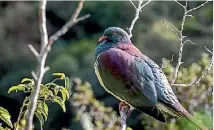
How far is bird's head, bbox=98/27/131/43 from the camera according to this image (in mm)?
2039

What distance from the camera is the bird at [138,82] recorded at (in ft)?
6.14

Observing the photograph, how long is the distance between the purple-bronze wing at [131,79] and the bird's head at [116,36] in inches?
2.7

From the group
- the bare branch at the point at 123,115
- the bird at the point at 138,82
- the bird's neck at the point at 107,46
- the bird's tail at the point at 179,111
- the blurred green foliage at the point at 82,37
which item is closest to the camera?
the bare branch at the point at 123,115

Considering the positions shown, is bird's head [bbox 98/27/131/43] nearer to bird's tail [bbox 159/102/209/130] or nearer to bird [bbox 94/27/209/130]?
bird [bbox 94/27/209/130]

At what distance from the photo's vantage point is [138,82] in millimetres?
1885

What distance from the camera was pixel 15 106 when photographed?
6973 millimetres

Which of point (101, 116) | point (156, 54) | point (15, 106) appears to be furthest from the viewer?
point (156, 54)

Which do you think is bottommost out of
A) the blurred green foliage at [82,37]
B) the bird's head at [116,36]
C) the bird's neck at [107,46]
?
the blurred green foliage at [82,37]

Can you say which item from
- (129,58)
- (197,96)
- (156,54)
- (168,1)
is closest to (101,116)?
(197,96)

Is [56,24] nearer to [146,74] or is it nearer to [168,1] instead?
[168,1]

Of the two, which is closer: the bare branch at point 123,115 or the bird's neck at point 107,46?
the bare branch at point 123,115

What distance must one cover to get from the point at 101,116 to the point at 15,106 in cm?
302

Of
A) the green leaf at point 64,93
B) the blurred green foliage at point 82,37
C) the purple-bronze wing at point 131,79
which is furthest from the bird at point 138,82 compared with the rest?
the blurred green foliage at point 82,37

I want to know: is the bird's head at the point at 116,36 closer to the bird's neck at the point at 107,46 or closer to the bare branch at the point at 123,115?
the bird's neck at the point at 107,46
